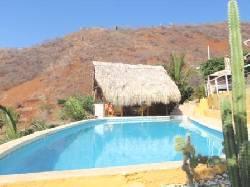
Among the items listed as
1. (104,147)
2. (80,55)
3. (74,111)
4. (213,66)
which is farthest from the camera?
(80,55)

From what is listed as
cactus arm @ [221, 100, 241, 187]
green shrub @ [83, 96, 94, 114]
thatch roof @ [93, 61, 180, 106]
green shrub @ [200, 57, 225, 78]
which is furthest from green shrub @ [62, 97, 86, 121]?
cactus arm @ [221, 100, 241, 187]

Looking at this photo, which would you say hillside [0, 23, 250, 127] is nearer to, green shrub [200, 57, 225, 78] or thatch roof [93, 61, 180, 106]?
thatch roof [93, 61, 180, 106]

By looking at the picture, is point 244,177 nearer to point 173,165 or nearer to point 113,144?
point 173,165

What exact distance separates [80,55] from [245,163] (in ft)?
99.5

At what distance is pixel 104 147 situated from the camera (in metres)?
10.6

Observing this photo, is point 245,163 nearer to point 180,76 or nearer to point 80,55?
point 180,76

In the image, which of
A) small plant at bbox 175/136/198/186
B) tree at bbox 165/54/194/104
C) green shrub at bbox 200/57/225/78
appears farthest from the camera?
green shrub at bbox 200/57/225/78

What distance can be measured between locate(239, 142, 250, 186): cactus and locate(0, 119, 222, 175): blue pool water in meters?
4.01

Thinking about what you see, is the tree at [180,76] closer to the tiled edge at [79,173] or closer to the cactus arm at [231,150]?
the tiled edge at [79,173]

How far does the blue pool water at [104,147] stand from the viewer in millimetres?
7691

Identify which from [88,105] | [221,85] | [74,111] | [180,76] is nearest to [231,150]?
[74,111]

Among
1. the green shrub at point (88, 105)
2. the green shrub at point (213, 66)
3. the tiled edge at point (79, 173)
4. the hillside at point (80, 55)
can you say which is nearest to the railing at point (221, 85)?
the green shrub at point (213, 66)

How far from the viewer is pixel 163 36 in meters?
42.1

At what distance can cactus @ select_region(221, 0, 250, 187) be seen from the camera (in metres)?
3.70
